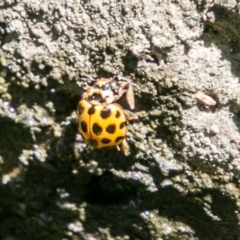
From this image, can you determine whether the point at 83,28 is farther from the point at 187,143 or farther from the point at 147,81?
the point at 187,143

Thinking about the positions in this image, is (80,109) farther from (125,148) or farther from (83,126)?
(125,148)

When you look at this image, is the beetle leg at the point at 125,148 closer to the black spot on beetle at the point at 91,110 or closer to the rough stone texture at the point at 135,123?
the rough stone texture at the point at 135,123

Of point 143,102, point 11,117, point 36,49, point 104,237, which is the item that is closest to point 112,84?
point 143,102

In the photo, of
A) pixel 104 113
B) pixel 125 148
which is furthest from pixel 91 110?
pixel 125 148

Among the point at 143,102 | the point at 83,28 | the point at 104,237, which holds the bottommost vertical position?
the point at 104,237

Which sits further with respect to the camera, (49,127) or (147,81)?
(49,127)

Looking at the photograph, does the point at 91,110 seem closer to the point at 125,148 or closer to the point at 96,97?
the point at 96,97
